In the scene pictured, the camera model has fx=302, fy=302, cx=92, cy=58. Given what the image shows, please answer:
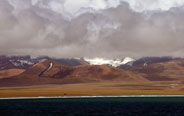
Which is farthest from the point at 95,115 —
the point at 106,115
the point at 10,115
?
the point at 10,115

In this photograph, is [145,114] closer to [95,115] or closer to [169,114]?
[169,114]

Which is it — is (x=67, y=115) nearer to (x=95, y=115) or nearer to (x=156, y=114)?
(x=95, y=115)

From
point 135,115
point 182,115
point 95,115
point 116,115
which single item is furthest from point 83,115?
point 182,115

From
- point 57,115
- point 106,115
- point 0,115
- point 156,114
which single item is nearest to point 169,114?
point 156,114

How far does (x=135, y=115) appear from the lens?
64500 millimetres

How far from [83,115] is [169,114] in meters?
19.2

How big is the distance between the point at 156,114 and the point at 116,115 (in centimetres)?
939

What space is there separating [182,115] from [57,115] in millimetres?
26812

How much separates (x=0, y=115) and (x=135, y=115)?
28680 millimetres

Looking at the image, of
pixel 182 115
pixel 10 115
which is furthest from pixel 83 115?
pixel 182 115

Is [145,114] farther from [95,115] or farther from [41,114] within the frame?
[41,114]

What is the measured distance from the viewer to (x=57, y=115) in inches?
2547

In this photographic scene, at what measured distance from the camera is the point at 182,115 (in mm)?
64938

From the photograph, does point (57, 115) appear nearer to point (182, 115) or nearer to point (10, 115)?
point (10, 115)
